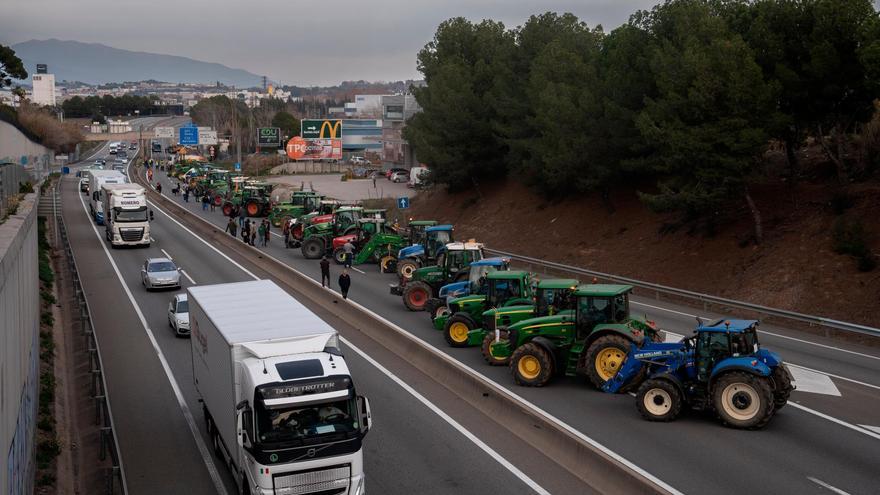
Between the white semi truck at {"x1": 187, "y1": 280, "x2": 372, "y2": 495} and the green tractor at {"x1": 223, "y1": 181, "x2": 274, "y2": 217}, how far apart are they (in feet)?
168

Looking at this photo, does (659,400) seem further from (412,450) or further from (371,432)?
(371,432)

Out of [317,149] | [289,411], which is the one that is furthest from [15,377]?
[317,149]

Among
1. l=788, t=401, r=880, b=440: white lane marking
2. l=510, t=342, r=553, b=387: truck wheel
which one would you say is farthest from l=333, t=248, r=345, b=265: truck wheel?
l=788, t=401, r=880, b=440: white lane marking

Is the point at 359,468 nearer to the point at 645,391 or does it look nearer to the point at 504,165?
the point at 645,391

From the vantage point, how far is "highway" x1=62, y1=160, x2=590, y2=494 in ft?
50.0

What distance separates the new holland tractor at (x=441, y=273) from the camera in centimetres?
3084

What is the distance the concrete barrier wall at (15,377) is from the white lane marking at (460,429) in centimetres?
803

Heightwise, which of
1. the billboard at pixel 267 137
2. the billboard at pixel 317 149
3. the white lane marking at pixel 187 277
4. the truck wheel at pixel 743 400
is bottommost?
the white lane marking at pixel 187 277

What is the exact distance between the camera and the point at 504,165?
207 ft

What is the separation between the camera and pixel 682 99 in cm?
3538

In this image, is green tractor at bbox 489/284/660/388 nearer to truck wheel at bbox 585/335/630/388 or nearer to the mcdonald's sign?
truck wheel at bbox 585/335/630/388

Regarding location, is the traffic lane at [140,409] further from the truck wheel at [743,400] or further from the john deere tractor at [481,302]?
the truck wheel at [743,400]

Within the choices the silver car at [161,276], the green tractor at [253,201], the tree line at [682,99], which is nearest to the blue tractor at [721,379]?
the tree line at [682,99]

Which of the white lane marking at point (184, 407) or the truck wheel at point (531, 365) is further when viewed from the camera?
the truck wheel at point (531, 365)
